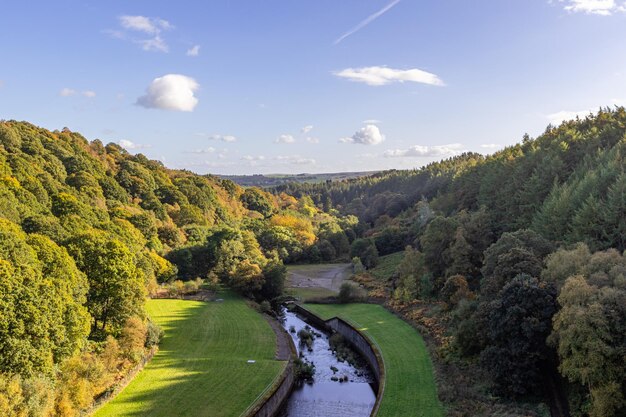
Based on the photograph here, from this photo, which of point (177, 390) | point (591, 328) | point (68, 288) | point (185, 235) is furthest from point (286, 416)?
point (185, 235)

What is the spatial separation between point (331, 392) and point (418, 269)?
21491 mm

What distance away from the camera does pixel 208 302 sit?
50.3m

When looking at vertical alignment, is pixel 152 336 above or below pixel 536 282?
below

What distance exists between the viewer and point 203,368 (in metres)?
29.9

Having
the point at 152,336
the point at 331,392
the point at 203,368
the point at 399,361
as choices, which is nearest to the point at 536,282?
the point at 399,361

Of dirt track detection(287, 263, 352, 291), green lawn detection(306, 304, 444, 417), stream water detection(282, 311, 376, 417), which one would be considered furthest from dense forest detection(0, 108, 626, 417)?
stream water detection(282, 311, 376, 417)

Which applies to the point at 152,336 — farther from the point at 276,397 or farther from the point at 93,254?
the point at 276,397

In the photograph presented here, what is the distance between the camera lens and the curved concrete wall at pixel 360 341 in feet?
96.1

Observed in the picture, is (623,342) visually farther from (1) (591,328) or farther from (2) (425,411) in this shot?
(2) (425,411)

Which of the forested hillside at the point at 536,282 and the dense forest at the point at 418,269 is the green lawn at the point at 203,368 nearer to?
the dense forest at the point at 418,269

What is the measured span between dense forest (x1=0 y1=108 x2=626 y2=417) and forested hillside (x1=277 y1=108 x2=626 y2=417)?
11 centimetres

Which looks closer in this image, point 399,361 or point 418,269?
point 399,361

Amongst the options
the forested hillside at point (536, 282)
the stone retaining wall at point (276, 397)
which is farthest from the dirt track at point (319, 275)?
the stone retaining wall at point (276, 397)

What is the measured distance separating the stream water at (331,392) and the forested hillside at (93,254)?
11.4 meters
